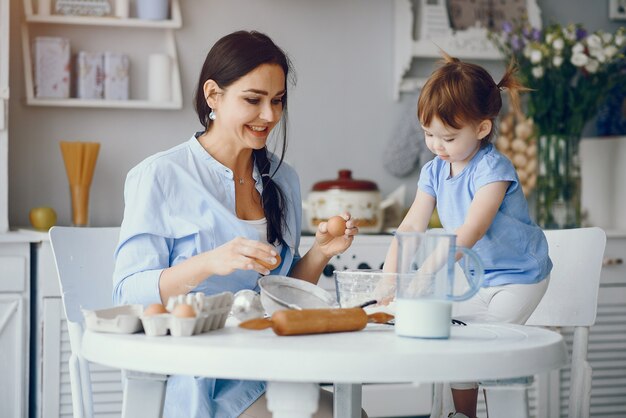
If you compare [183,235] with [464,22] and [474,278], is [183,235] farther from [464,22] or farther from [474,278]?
[464,22]

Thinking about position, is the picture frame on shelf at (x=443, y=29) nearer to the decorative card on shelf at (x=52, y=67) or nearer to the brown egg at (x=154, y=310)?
the decorative card on shelf at (x=52, y=67)

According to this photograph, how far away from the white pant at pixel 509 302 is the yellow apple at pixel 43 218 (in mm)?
1532

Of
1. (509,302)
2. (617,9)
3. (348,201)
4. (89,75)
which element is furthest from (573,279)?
(617,9)

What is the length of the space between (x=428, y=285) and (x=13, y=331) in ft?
6.05

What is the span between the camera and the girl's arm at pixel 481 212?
196 centimetres

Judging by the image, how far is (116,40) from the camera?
3391 mm

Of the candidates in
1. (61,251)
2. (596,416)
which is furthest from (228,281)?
(596,416)

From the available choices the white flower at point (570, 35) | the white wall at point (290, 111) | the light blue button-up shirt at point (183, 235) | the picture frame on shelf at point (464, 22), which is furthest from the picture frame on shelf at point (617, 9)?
the light blue button-up shirt at point (183, 235)

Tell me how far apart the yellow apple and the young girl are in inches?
54.8

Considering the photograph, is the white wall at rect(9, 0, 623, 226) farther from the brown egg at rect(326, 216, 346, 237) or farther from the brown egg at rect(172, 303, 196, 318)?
the brown egg at rect(172, 303, 196, 318)

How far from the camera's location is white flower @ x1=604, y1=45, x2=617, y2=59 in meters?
3.40

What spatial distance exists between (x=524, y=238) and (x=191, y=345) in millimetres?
1107

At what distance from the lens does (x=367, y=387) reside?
321cm

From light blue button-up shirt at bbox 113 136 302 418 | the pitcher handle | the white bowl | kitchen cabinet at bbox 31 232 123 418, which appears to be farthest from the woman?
kitchen cabinet at bbox 31 232 123 418
